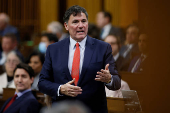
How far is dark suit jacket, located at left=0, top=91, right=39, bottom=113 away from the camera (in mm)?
2664

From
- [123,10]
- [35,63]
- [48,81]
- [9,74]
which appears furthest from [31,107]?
[123,10]

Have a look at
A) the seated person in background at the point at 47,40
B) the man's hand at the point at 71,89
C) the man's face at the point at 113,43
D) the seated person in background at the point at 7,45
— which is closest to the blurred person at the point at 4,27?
the seated person in background at the point at 7,45

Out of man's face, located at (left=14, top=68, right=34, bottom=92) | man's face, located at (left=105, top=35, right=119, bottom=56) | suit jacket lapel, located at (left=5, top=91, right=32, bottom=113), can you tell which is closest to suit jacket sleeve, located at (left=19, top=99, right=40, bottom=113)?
suit jacket lapel, located at (left=5, top=91, right=32, bottom=113)

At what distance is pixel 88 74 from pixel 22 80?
1229mm

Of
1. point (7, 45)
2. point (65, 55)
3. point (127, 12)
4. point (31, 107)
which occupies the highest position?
point (127, 12)

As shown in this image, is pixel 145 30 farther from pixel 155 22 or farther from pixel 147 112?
pixel 147 112

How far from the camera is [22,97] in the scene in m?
2.79

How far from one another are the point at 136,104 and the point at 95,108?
17.3 inches

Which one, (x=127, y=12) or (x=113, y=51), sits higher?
(x=127, y=12)

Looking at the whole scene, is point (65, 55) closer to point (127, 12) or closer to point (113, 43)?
point (113, 43)

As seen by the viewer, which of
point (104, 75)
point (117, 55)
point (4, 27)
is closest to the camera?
point (104, 75)

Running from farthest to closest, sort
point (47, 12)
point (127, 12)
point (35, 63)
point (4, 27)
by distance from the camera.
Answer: point (47, 12) → point (127, 12) → point (4, 27) → point (35, 63)

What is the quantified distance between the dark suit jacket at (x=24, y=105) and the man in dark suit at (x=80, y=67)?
0.81 meters

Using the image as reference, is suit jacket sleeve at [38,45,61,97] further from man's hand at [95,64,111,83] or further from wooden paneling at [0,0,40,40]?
wooden paneling at [0,0,40,40]
